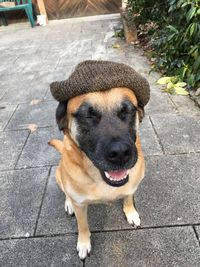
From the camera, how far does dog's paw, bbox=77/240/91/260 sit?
8.21 feet

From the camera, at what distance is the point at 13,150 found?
3.95 meters

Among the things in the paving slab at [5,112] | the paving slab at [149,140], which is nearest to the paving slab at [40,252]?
the paving slab at [149,140]

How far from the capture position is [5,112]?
16.3ft

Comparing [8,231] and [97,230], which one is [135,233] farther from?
[8,231]

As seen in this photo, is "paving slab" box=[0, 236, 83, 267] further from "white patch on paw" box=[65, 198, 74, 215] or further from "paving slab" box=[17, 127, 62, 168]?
"paving slab" box=[17, 127, 62, 168]

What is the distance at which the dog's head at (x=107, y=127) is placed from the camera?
6.09ft

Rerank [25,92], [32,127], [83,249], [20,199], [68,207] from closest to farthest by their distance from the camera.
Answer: [83,249] < [68,207] < [20,199] < [32,127] < [25,92]

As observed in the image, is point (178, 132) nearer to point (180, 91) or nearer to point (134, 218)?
point (180, 91)

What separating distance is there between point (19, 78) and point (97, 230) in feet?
14.8

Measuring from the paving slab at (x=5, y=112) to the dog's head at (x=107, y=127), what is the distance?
2.80m

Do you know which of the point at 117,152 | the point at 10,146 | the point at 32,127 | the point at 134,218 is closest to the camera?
the point at 117,152

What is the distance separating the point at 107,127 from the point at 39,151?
2.13 m

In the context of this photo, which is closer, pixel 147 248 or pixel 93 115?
pixel 93 115

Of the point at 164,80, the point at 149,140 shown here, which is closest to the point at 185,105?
the point at 164,80
